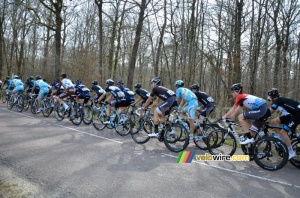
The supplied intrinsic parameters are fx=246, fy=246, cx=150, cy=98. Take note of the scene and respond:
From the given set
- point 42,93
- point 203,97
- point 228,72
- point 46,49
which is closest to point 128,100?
point 203,97

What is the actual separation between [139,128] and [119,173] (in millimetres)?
3546

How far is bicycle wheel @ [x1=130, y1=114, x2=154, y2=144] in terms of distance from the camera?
8138 mm

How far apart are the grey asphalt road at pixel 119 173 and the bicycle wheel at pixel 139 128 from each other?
1.42ft

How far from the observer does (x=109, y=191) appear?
169 inches

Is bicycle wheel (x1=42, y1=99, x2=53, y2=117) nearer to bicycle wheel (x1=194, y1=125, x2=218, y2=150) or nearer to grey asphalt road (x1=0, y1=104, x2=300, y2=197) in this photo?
grey asphalt road (x1=0, y1=104, x2=300, y2=197)

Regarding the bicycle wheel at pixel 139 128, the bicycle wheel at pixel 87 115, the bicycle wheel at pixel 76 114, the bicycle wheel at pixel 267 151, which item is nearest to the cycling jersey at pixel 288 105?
the bicycle wheel at pixel 267 151

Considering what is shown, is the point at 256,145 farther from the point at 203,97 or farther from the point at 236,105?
the point at 203,97

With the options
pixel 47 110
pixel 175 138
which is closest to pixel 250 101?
pixel 175 138

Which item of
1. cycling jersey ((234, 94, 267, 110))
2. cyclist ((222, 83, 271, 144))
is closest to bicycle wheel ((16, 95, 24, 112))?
cyclist ((222, 83, 271, 144))

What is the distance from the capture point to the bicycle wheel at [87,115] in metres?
11.0

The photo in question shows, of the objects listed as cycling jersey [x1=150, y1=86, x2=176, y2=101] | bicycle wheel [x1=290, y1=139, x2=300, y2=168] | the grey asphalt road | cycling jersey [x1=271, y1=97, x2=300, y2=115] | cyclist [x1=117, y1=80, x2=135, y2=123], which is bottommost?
the grey asphalt road

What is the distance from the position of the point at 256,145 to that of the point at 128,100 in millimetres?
5212

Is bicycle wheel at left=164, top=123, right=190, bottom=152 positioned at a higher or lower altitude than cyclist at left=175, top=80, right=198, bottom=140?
lower

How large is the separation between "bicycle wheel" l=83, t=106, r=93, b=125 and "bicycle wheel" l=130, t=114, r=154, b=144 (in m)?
2.82
